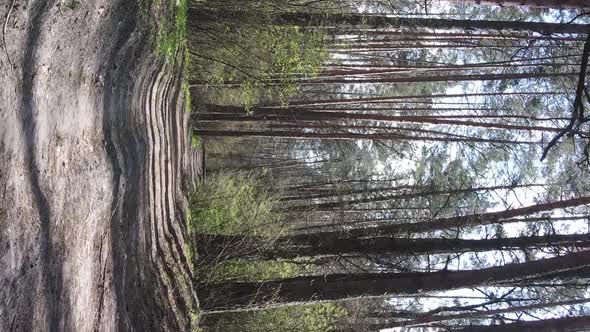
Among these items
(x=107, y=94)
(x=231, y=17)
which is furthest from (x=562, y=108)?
(x=107, y=94)

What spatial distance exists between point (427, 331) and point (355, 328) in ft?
7.87

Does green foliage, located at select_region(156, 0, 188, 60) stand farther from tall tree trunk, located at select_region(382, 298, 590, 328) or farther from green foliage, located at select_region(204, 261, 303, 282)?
tall tree trunk, located at select_region(382, 298, 590, 328)

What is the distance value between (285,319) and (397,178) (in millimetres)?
6692

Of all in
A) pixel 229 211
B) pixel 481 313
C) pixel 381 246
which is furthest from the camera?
pixel 229 211

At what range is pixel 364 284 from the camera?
730cm

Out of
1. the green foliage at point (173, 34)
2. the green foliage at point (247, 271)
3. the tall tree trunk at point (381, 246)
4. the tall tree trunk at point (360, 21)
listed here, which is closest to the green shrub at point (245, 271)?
the green foliage at point (247, 271)

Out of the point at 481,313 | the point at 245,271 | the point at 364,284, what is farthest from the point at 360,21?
the point at 481,313

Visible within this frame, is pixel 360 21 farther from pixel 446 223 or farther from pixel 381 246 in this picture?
pixel 381 246

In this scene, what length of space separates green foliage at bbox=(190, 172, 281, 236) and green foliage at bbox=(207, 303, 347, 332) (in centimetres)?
140

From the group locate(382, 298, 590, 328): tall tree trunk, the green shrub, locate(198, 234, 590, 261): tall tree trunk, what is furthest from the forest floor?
locate(382, 298, 590, 328): tall tree trunk

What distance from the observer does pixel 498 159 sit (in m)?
12.6

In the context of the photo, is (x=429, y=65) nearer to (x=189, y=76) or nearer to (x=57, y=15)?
(x=189, y=76)

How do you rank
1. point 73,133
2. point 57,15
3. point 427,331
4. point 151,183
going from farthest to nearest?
point 427,331 → point 151,183 → point 73,133 → point 57,15

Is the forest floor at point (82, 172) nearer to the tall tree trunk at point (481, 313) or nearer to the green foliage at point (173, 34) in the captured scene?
the green foliage at point (173, 34)
